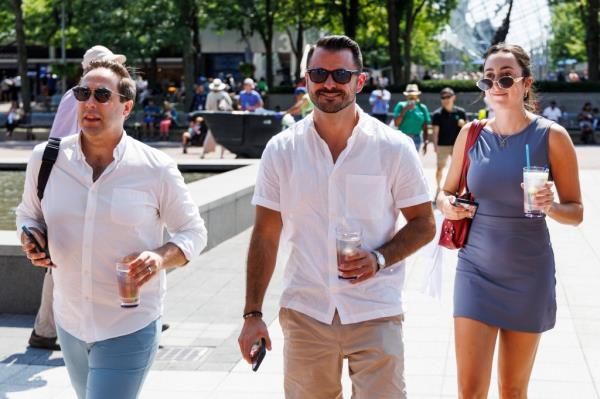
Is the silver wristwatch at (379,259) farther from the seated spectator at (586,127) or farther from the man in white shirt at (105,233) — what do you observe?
the seated spectator at (586,127)

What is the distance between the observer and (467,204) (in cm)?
481

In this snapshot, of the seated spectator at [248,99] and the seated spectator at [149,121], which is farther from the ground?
the seated spectator at [248,99]

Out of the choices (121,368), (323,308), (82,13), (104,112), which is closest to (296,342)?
(323,308)

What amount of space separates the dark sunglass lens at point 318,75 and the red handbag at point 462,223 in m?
1.27

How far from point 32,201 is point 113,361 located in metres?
0.71

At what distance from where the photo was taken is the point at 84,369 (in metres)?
4.16

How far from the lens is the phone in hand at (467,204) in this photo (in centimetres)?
480

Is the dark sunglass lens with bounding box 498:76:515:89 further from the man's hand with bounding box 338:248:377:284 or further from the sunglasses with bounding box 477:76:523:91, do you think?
the man's hand with bounding box 338:248:377:284

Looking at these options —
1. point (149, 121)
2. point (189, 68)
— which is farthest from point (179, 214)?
point (189, 68)

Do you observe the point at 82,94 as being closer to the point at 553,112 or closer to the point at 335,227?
the point at 335,227

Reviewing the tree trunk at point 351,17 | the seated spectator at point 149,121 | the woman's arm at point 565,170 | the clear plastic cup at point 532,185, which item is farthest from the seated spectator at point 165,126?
the clear plastic cup at point 532,185

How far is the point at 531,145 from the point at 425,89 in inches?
1454

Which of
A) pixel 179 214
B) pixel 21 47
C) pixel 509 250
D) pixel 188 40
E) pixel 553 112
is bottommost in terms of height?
pixel 553 112

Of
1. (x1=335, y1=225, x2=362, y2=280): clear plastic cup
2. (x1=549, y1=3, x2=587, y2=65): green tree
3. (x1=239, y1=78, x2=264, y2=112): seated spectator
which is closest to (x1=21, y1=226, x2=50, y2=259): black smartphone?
(x1=335, y1=225, x2=362, y2=280): clear plastic cup
